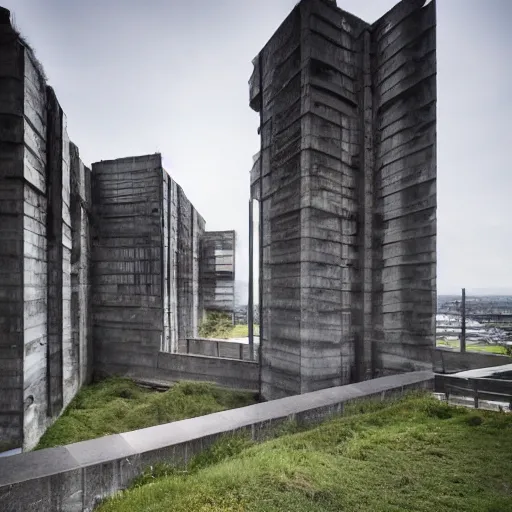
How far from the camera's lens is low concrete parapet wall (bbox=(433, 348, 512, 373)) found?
898cm

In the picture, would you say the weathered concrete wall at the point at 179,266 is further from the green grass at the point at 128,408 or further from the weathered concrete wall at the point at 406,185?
the weathered concrete wall at the point at 406,185

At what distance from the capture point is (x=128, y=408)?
9.88m

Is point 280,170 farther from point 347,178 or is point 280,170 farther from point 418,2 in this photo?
point 418,2

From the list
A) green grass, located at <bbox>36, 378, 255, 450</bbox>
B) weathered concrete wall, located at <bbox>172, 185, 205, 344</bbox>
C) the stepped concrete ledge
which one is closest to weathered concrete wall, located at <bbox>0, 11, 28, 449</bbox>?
green grass, located at <bbox>36, 378, 255, 450</bbox>

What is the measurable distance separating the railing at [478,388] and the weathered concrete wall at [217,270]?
1655 centimetres

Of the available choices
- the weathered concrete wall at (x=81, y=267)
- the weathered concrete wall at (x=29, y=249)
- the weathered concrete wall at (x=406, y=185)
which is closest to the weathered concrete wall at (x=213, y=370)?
the weathered concrete wall at (x=81, y=267)

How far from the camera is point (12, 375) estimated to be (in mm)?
6887

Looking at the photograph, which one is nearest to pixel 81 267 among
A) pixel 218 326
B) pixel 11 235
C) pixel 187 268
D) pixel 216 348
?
pixel 11 235

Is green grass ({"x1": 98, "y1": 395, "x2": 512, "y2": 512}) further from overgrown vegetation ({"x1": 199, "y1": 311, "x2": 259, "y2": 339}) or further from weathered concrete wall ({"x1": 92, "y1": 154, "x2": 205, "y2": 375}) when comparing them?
overgrown vegetation ({"x1": 199, "y1": 311, "x2": 259, "y2": 339})

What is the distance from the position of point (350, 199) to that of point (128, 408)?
30.5ft

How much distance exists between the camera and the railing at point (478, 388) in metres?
5.40

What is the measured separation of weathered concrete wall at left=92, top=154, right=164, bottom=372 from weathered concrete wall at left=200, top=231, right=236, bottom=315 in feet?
29.4

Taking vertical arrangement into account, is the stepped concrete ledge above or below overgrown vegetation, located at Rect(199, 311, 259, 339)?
above

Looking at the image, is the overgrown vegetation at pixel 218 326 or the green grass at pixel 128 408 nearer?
the green grass at pixel 128 408
